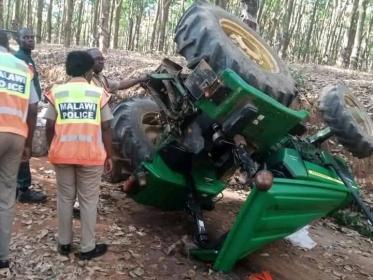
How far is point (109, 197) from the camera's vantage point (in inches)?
245

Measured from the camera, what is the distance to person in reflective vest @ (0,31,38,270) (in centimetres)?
388

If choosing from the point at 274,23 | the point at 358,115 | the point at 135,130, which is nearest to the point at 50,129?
the point at 135,130

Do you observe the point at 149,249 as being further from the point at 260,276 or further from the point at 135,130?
the point at 135,130

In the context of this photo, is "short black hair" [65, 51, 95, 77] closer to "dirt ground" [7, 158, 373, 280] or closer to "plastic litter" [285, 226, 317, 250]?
"dirt ground" [7, 158, 373, 280]

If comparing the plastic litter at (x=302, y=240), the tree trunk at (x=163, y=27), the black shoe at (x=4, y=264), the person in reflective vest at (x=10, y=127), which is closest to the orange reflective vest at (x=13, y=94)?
the person in reflective vest at (x=10, y=127)

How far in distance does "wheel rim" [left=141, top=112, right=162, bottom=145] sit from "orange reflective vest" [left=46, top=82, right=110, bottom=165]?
1989 millimetres

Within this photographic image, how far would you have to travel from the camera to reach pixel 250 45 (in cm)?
575

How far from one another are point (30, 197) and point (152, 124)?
5.78ft

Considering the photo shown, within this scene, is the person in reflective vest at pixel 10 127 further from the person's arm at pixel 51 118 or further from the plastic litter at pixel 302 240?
the plastic litter at pixel 302 240

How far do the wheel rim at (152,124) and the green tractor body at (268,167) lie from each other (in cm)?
104

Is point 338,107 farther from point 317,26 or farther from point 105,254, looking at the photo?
point 317,26

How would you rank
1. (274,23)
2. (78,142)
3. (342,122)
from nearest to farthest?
(78,142) < (342,122) < (274,23)

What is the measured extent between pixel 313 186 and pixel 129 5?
39766 mm

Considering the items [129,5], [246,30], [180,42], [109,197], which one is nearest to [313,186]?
[180,42]
